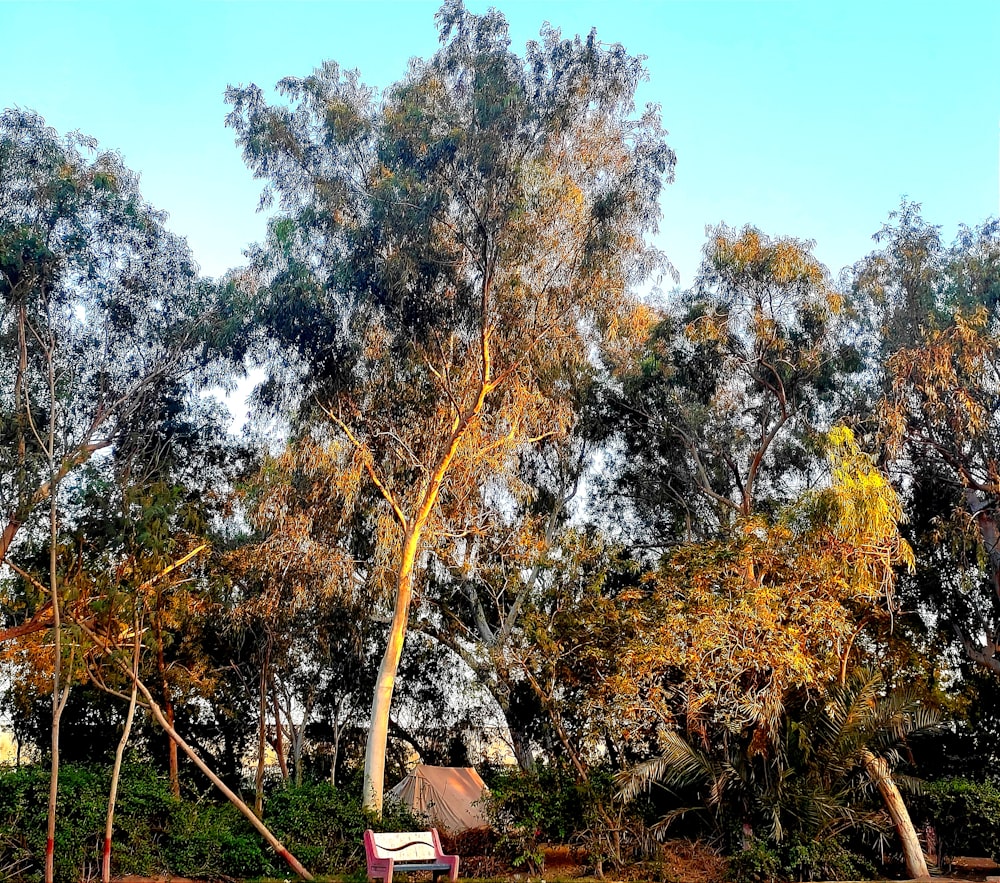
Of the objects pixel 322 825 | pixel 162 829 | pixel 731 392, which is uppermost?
pixel 731 392

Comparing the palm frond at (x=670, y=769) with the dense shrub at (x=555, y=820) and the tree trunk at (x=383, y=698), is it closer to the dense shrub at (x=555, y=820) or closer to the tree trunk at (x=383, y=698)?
the dense shrub at (x=555, y=820)

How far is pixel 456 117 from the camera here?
45.3 feet

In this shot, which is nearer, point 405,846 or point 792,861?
point 405,846

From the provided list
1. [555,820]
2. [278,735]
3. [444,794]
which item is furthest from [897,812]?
[278,735]

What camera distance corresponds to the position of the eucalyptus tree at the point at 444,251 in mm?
13617

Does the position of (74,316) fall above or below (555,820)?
above

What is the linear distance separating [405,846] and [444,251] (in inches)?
323

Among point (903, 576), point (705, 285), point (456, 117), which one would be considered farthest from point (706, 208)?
point (903, 576)

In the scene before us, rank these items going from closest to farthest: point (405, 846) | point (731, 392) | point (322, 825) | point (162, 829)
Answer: point (405, 846) → point (162, 829) → point (322, 825) → point (731, 392)

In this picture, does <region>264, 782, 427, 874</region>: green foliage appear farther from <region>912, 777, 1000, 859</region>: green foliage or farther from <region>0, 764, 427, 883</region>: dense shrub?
<region>912, 777, 1000, 859</region>: green foliage

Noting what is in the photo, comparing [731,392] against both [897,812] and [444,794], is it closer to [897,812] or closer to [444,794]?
[897,812]

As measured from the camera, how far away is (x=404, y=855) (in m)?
10.1

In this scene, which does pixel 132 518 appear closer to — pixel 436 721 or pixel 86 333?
pixel 86 333

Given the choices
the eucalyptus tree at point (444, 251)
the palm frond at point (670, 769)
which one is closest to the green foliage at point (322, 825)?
the eucalyptus tree at point (444, 251)
